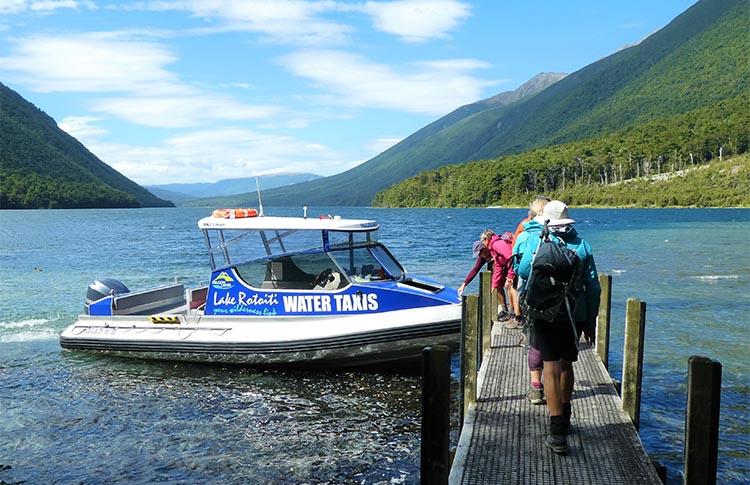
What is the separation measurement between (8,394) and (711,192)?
5359 inches

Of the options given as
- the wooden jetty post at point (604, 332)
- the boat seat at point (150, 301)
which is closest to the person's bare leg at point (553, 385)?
the wooden jetty post at point (604, 332)

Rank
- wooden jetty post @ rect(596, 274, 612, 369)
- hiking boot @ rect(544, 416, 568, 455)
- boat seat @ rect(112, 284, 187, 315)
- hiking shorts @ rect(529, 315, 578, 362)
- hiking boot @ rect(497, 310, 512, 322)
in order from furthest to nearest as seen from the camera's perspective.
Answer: boat seat @ rect(112, 284, 187, 315), hiking boot @ rect(497, 310, 512, 322), wooden jetty post @ rect(596, 274, 612, 369), hiking boot @ rect(544, 416, 568, 455), hiking shorts @ rect(529, 315, 578, 362)

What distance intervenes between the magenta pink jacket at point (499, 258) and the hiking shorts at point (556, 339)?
538 centimetres

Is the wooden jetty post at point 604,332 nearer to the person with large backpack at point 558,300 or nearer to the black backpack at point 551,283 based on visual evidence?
the person with large backpack at point 558,300

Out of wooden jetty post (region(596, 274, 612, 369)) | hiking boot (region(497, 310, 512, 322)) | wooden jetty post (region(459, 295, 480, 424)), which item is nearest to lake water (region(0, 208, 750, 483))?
wooden jetty post (region(596, 274, 612, 369))

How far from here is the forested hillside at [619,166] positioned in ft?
494

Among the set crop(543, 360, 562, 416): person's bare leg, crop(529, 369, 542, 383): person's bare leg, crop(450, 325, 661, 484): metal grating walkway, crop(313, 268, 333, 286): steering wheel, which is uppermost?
crop(313, 268, 333, 286): steering wheel

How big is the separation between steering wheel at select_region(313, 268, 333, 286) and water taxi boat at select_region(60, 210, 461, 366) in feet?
0.07

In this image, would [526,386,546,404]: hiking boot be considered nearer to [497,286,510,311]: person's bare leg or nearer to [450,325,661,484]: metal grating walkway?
[450,325,661,484]: metal grating walkway

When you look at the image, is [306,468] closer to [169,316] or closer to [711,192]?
[169,316]

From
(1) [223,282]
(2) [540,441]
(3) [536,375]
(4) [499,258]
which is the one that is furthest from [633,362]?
(1) [223,282]

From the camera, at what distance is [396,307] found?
12.8 m

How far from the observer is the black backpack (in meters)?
6.39

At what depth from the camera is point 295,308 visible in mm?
13312
